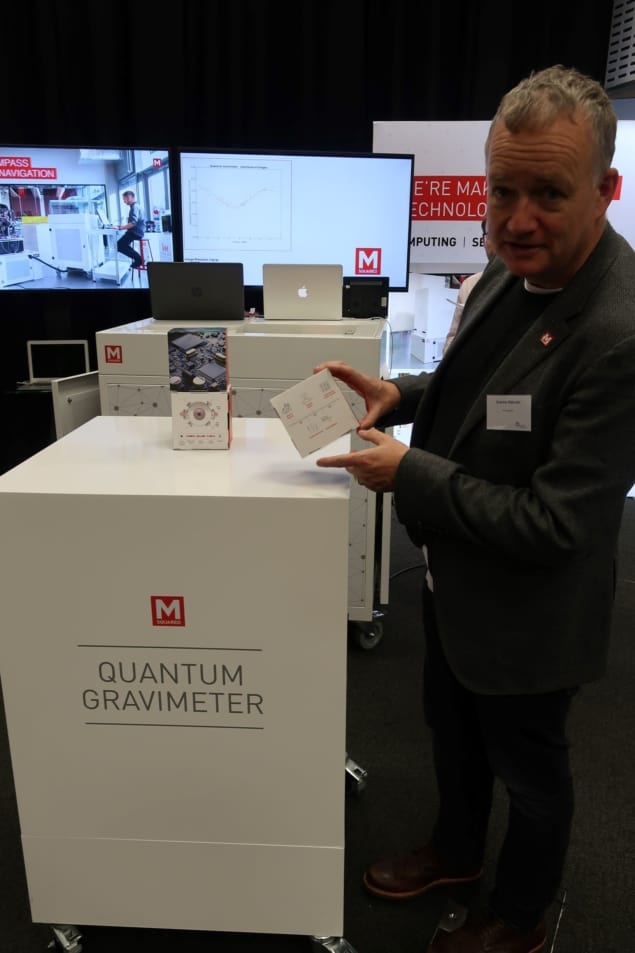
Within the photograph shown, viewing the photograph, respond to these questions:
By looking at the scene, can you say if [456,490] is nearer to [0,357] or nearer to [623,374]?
[623,374]

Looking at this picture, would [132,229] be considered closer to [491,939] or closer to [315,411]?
[315,411]

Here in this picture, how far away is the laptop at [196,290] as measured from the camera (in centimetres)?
222

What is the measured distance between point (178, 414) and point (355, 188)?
246 centimetres

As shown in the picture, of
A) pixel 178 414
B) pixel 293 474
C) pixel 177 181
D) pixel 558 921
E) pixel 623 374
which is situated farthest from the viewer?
pixel 177 181

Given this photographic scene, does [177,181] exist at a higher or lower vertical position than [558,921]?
higher

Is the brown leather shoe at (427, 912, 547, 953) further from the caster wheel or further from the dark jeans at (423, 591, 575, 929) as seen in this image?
the caster wheel

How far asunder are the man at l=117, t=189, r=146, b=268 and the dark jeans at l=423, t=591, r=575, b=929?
2561mm

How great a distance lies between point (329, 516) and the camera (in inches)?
39.9

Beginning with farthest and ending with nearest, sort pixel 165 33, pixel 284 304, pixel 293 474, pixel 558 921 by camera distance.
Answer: pixel 165 33 → pixel 284 304 → pixel 558 921 → pixel 293 474

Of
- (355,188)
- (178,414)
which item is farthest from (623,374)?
(355,188)

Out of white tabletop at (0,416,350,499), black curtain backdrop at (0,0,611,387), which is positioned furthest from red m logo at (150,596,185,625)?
black curtain backdrop at (0,0,611,387)

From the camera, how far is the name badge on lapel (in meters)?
0.98

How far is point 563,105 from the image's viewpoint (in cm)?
89

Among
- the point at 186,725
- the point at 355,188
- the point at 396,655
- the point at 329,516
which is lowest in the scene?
the point at 396,655
